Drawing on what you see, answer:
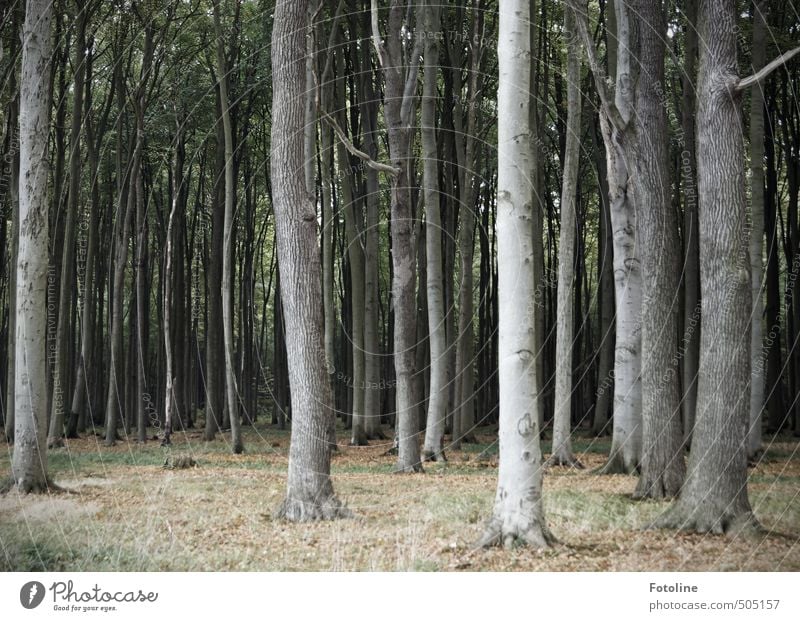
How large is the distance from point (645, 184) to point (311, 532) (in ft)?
16.2

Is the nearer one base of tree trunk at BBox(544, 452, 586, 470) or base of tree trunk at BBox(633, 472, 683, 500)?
base of tree trunk at BBox(633, 472, 683, 500)

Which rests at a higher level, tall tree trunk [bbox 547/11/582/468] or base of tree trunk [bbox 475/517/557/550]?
tall tree trunk [bbox 547/11/582/468]

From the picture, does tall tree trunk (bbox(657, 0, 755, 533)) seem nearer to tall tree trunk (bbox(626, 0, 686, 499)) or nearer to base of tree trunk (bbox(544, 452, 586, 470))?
tall tree trunk (bbox(626, 0, 686, 499))

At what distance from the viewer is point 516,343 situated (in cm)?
589

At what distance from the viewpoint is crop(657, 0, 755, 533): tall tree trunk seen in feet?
21.0

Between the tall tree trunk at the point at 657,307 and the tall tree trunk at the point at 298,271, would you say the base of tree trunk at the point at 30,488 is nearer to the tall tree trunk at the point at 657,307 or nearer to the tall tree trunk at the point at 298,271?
the tall tree trunk at the point at 298,271

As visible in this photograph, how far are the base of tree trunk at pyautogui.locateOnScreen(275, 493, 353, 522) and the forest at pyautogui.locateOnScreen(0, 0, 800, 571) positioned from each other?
0.08 ft

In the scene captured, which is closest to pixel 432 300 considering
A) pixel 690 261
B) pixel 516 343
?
pixel 690 261

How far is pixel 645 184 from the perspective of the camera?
8.62 meters

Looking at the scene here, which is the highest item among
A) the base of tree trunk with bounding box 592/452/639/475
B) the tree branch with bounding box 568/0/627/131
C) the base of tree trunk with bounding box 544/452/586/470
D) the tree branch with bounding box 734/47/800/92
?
the tree branch with bounding box 568/0/627/131

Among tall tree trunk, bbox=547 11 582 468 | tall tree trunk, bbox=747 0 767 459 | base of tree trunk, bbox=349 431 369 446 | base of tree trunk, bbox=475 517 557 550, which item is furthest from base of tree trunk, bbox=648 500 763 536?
base of tree trunk, bbox=349 431 369 446

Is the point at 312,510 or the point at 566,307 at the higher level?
the point at 566,307
